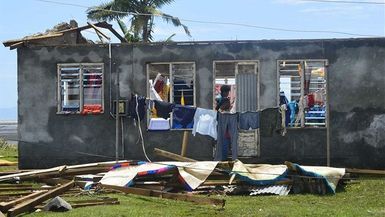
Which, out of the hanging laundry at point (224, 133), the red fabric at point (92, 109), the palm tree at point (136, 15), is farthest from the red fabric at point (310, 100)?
the palm tree at point (136, 15)

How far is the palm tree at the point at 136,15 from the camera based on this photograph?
32.1m

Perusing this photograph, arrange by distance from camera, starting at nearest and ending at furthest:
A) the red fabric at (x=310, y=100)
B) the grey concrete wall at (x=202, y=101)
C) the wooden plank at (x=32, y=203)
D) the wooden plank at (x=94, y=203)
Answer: the wooden plank at (x=32, y=203) < the wooden plank at (x=94, y=203) < the red fabric at (x=310, y=100) < the grey concrete wall at (x=202, y=101)

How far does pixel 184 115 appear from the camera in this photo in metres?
17.0

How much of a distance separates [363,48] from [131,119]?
6961 mm

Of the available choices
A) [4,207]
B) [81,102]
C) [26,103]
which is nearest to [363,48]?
[81,102]

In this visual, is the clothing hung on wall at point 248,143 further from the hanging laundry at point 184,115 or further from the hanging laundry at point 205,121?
the hanging laundry at point 184,115

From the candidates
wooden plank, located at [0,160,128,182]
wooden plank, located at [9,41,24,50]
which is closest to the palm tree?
wooden plank, located at [9,41,24,50]

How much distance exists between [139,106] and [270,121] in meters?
3.74

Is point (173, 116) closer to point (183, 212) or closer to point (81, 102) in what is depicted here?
point (81, 102)

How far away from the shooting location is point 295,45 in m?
17.6

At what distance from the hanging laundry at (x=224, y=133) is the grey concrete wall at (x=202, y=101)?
27.8 inches

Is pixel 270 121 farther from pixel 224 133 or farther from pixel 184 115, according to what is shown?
pixel 184 115

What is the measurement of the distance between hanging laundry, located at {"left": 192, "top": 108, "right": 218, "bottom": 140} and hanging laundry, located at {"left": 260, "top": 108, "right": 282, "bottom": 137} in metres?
1.32

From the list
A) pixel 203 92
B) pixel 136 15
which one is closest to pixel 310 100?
pixel 203 92
